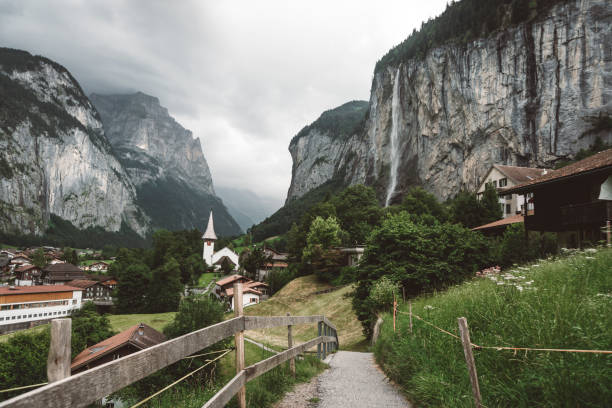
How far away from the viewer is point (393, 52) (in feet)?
401

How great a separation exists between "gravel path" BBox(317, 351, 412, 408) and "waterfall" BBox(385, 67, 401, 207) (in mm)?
79012

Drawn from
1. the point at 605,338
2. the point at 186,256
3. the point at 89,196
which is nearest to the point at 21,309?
the point at 186,256

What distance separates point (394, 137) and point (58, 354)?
314 feet

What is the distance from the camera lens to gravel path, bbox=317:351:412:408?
5.01m

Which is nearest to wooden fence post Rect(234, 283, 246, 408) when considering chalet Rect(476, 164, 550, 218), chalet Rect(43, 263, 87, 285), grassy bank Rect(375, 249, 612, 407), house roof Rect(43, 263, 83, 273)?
grassy bank Rect(375, 249, 612, 407)

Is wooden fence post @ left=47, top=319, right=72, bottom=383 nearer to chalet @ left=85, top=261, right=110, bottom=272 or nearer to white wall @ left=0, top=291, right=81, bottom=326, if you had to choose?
white wall @ left=0, top=291, right=81, bottom=326

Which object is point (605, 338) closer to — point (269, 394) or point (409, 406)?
point (409, 406)

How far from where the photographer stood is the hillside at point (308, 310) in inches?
967

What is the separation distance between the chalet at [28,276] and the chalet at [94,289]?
867 inches

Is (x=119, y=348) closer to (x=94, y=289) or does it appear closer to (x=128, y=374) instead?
(x=128, y=374)

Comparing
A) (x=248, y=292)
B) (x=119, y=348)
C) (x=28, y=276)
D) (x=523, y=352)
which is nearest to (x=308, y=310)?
(x=119, y=348)

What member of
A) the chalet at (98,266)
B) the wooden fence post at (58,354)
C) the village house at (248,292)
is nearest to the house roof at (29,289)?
the village house at (248,292)

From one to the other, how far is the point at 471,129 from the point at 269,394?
71.3 metres

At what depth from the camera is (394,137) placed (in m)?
91.8
